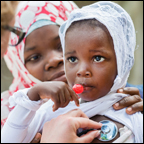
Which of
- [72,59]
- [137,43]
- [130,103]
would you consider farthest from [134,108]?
[137,43]

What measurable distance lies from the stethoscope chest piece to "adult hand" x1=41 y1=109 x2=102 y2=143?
26 millimetres

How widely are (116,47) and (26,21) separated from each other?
79 centimetres

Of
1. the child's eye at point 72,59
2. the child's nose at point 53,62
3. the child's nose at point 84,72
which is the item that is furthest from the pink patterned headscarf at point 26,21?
the child's nose at point 84,72

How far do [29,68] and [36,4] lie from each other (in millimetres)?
507

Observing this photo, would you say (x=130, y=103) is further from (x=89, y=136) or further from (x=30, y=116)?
(x=30, y=116)

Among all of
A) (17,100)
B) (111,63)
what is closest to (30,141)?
(17,100)

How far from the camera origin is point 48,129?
0.92 m

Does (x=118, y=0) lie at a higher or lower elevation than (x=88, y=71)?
higher

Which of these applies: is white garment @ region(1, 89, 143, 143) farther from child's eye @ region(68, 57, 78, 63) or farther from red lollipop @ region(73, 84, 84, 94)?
child's eye @ region(68, 57, 78, 63)

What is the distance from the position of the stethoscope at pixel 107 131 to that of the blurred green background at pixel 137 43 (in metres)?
0.87

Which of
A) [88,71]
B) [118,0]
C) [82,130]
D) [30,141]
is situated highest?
[118,0]

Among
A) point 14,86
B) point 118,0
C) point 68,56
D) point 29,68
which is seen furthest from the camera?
point 118,0

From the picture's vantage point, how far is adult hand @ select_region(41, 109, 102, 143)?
0.82 meters

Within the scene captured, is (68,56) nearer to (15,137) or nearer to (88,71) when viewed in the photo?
(88,71)
